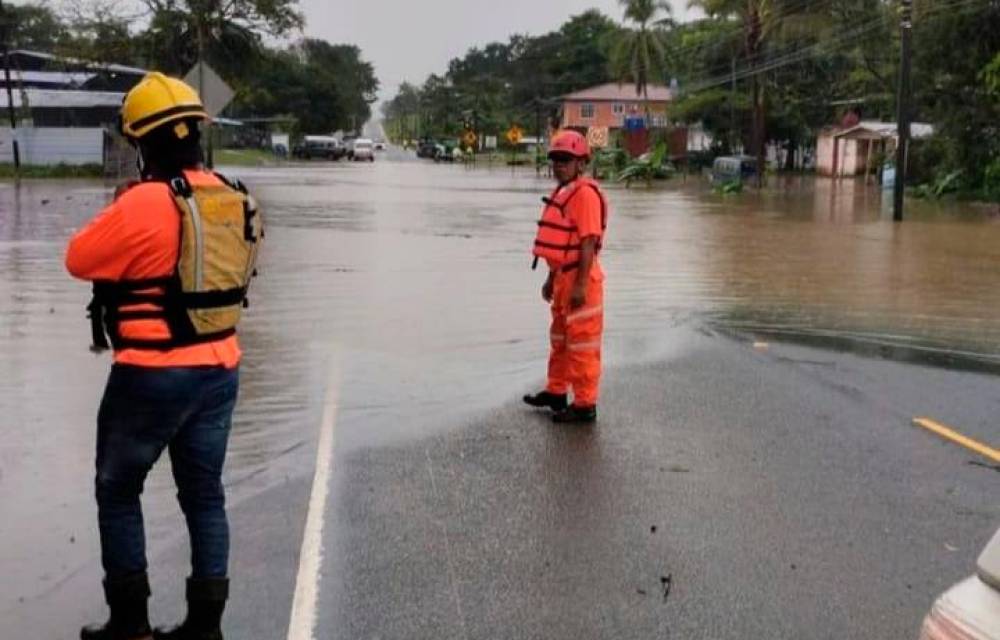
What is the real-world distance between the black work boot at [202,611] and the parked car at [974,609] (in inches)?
101

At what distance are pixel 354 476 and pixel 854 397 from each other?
3.84 meters

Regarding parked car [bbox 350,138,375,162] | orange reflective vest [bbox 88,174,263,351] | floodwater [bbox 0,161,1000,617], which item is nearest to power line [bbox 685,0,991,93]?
parked car [bbox 350,138,375,162]

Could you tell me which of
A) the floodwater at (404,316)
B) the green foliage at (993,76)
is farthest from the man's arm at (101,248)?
the green foliage at (993,76)

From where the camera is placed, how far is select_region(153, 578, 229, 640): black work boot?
4.24 metres

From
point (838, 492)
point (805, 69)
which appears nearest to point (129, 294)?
point (838, 492)

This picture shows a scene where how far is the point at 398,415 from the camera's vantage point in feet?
26.7

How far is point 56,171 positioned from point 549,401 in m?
41.3

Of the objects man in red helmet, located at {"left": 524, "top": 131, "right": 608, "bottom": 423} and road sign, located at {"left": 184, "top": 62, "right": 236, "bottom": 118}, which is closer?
man in red helmet, located at {"left": 524, "top": 131, "right": 608, "bottom": 423}

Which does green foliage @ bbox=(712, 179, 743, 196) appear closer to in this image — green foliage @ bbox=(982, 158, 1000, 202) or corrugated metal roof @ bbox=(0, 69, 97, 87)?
green foliage @ bbox=(982, 158, 1000, 202)

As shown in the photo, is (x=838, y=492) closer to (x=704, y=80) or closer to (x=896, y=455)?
(x=896, y=455)

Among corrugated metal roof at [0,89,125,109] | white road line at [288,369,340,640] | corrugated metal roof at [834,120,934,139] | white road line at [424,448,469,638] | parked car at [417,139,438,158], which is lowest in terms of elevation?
white road line at [288,369,340,640]

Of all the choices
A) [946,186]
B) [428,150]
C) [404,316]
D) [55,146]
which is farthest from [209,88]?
[428,150]

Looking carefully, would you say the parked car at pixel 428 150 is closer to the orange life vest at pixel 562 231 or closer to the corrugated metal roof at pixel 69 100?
the corrugated metal roof at pixel 69 100

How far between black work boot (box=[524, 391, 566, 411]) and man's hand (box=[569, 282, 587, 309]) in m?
0.73
